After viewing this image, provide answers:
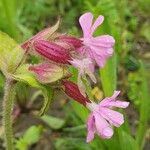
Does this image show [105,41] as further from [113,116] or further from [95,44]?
[113,116]

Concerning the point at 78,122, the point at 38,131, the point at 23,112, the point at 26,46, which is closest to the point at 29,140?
the point at 38,131

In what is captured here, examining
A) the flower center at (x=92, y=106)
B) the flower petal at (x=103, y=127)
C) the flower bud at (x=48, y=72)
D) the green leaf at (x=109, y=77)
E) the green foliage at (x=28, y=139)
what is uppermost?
the flower bud at (x=48, y=72)

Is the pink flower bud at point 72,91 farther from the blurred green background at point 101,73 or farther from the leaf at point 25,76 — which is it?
the blurred green background at point 101,73

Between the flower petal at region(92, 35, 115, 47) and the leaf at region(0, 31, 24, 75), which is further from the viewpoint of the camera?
the leaf at region(0, 31, 24, 75)

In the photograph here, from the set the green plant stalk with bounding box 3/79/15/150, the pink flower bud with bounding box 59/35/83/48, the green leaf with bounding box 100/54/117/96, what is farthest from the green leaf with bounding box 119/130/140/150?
the pink flower bud with bounding box 59/35/83/48

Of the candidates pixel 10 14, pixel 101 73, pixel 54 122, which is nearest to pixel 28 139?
pixel 54 122

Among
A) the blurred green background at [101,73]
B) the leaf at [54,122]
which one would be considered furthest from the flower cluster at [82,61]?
the leaf at [54,122]

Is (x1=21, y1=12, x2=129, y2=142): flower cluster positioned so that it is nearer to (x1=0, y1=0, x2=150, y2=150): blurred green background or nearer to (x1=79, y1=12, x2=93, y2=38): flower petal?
(x1=79, y1=12, x2=93, y2=38): flower petal
